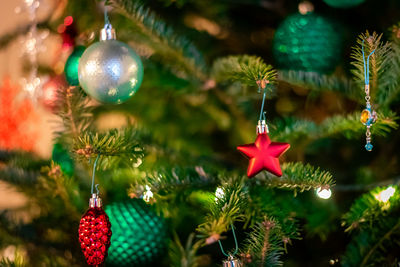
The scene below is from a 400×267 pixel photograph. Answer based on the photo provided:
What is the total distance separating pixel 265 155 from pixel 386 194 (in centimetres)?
18

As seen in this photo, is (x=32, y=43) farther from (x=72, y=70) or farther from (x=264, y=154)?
(x=264, y=154)

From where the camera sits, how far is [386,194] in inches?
21.0

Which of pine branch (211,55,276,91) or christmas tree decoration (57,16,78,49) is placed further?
christmas tree decoration (57,16,78,49)

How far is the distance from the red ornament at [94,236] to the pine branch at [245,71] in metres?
0.25

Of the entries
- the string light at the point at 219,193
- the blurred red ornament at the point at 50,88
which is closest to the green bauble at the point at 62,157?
the blurred red ornament at the point at 50,88

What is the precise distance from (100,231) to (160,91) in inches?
17.4

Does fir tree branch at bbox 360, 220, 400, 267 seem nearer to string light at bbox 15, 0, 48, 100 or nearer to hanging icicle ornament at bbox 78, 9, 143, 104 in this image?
hanging icicle ornament at bbox 78, 9, 143, 104

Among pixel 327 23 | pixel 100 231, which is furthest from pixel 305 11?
pixel 100 231

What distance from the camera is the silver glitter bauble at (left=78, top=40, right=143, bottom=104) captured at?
519 mm

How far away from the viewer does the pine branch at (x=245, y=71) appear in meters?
0.48

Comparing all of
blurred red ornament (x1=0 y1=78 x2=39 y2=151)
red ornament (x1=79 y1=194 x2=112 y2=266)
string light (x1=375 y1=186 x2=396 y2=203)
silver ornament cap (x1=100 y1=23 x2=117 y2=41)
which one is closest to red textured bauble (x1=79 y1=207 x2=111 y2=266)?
red ornament (x1=79 y1=194 x2=112 y2=266)

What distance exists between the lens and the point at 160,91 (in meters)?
0.87

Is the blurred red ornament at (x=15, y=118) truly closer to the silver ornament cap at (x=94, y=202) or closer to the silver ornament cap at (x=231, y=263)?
the silver ornament cap at (x=94, y=202)

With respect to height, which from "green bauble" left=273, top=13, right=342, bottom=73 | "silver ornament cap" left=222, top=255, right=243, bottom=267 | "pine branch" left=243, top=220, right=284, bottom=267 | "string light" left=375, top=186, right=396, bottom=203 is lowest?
"silver ornament cap" left=222, top=255, right=243, bottom=267
